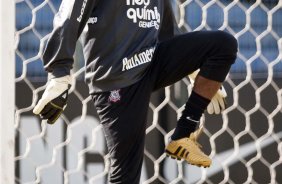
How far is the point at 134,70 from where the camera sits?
1.00m

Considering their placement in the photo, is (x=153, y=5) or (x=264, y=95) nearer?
(x=153, y=5)

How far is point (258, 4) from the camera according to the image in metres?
1.49

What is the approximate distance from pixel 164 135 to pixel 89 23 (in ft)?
1.58

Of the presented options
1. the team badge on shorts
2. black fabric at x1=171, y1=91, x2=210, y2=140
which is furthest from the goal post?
black fabric at x1=171, y1=91, x2=210, y2=140

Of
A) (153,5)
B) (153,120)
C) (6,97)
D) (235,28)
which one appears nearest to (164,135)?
(153,120)

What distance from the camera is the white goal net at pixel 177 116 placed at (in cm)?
139

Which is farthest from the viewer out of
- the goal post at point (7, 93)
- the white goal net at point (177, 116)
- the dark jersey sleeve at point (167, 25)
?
the white goal net at point (177, 116)

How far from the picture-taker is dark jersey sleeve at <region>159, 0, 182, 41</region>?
3.68ft

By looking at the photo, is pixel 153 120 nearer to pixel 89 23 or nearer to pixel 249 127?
pixel 249 127

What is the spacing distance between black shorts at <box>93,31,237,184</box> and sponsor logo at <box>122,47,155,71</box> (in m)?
0.02

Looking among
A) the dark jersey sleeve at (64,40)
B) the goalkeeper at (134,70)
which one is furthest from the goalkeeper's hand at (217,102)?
the dark jersey sleeve at (64,40)

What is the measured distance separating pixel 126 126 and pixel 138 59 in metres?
0.10

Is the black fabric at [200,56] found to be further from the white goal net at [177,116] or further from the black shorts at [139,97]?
the white goal net at [177,116]

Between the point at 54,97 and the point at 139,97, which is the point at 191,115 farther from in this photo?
the point at 54,97
